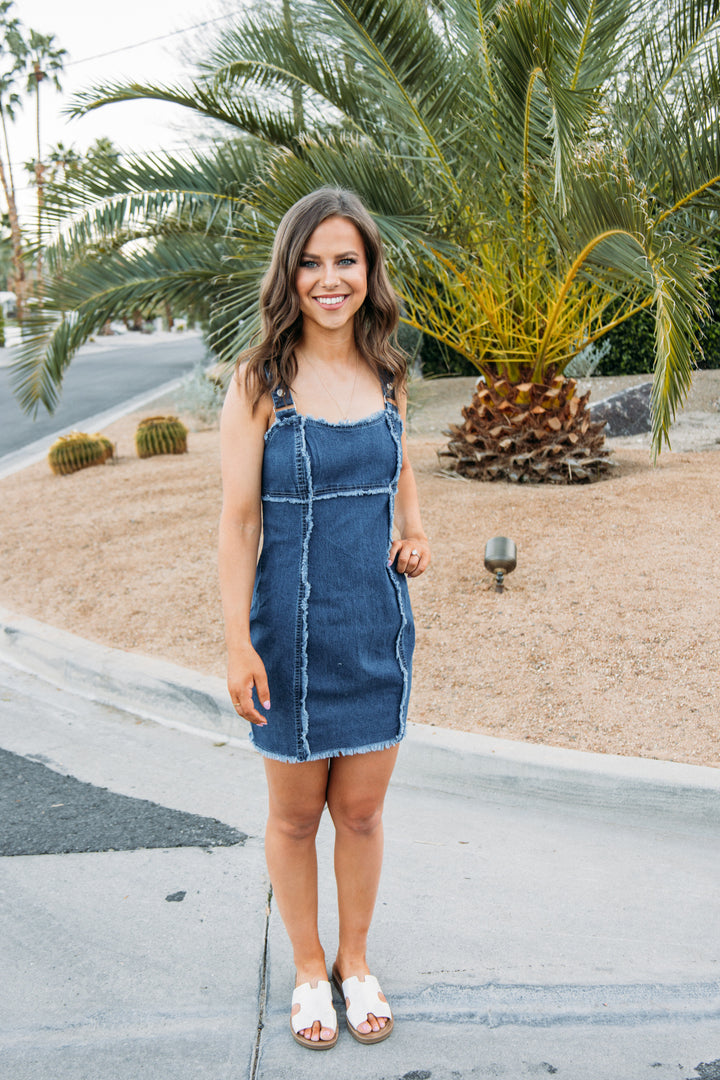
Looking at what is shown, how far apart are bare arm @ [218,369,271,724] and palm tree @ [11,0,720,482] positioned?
10.8 ft

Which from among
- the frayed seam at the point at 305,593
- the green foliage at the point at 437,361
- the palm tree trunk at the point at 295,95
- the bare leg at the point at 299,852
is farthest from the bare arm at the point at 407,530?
the green foliage at the point at 437,361

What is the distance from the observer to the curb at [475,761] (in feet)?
10.7

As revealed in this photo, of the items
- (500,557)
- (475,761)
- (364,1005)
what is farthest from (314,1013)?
(500,557)

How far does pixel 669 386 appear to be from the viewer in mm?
4863

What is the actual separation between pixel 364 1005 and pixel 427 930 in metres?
0.41

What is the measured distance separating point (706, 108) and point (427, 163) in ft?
5.89

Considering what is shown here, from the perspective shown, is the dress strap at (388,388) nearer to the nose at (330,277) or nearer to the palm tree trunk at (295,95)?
the nose at (330,277)

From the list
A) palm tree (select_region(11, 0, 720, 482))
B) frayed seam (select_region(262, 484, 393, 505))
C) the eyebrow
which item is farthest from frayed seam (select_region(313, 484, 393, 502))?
palm tree (select_region(11, 0, 720, 482))

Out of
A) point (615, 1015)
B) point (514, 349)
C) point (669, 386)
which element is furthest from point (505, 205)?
point (615, 1015)

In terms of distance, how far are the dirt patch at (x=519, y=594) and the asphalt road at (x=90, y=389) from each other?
1757mm

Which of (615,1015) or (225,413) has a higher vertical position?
(225,413)

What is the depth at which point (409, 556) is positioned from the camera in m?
2.28

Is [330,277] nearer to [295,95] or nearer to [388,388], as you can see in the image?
[388,388]

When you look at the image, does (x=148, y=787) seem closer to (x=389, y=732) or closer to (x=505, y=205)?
(x=389, y=732)
